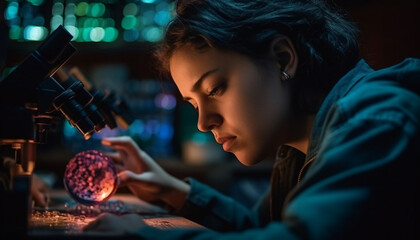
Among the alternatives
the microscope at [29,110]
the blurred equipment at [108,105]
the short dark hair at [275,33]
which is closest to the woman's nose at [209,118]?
the short dark hair at [275,33]

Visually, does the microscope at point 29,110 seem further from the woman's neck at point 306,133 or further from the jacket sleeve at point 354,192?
the woman's neck at point 306,133

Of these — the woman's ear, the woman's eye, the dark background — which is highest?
the woman's ear

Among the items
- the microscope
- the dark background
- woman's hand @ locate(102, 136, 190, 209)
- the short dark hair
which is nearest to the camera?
the microscope

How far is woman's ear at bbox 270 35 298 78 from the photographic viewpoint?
1.27 meters

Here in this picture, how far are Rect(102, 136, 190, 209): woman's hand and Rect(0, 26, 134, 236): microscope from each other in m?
0.45

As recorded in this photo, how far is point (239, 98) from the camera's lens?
1227mm

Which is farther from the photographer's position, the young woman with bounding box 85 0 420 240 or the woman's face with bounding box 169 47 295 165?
the woman's face with bounding box 169 47 295 165

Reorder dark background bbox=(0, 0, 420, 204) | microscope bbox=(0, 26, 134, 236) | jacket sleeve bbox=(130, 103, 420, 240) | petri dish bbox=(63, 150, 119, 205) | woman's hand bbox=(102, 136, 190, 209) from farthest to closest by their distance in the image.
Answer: dark background bbox=(0, 0, 420, 204)
woman's hand bbox=(102, 136, 190, 209)
petri dish bbox=(63, 150, 119, 205)
microscope bbox=(0, 26, 134, 236)
jacket sleeve bbox=(130, 103, 420, 240)

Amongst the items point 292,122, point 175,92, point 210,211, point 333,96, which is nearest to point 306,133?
point 292,122

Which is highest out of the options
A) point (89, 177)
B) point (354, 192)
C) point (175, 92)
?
point (354, 192)

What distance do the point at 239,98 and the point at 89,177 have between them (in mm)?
515

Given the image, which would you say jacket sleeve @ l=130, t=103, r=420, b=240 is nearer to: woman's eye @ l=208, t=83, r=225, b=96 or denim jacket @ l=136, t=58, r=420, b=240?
denim jacket @ l=136, t=58, r=420, b=240

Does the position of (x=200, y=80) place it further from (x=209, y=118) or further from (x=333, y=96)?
(x=333, y=96)

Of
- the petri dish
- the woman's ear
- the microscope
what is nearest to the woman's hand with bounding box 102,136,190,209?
the petri dish
